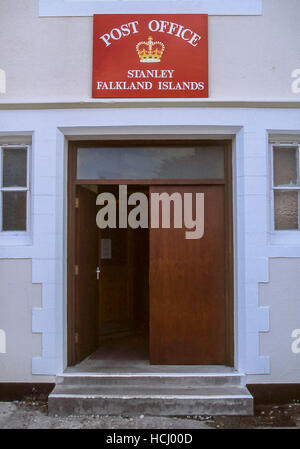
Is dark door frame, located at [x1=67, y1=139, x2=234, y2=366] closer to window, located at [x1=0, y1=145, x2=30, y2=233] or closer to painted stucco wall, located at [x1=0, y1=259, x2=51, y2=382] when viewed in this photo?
painted stucco wall, located at [x1=0, y1=259, x2=51, y2=382]

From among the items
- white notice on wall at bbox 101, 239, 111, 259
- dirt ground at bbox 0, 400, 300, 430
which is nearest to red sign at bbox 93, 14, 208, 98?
white notice on wall at bbox 101, 239, 111, 259

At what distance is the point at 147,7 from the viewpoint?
4.92 metres

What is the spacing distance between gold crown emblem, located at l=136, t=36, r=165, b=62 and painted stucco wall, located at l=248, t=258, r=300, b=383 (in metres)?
2.75

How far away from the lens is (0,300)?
482cm

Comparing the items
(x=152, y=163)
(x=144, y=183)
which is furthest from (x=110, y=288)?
(x=152, y=163)

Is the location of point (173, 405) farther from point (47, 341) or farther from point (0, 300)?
point (0, 300)

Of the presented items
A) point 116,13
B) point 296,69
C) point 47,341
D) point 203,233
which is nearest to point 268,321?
point 203,233

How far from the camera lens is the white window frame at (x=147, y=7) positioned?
16.0 ft

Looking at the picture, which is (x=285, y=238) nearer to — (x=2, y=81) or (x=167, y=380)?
(x=167, y=380)

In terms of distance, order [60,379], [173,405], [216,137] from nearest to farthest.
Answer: [173,405]
[60,379]
[216,137]

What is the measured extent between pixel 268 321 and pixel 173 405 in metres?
1.41

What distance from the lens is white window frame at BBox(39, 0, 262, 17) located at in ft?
16.0

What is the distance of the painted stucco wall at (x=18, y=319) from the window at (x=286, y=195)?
2973mm

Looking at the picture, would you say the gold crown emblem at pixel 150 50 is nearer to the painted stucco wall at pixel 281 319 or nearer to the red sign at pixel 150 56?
the red sign at pixel 150 56
